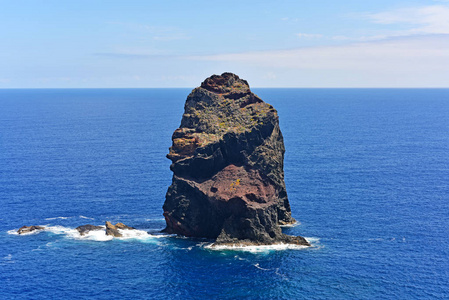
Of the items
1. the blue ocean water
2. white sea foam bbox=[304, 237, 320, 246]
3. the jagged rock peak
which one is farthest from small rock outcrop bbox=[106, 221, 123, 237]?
white sea foam bbox=[304, 237, 320, 246]

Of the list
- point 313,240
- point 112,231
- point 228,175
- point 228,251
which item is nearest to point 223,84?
point 228,175

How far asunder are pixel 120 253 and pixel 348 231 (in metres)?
46.8

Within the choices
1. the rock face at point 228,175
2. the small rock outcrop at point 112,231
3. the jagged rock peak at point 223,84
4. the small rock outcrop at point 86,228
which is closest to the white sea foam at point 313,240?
the rock face at point 228,175

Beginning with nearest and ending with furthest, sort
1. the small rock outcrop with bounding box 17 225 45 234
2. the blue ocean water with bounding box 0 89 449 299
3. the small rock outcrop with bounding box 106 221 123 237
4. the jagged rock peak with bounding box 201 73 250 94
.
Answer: the blue ocean water with bounding box 0 89 449 299 → the small rock outcrop with bounding box 106 221 123 237 → the small rock outcrop with bounding box 17 225 45 234 → the jagged rock peak with bounding box 201 73 250 94

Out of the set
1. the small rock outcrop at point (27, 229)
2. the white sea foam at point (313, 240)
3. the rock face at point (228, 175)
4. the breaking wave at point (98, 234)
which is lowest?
the breaking wave at point (98, 234)

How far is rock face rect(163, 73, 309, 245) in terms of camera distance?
97500 mm

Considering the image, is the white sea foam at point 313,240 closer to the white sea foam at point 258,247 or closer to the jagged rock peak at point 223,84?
the white sea foam at point 258,247

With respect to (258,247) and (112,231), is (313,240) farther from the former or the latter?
(112,231)

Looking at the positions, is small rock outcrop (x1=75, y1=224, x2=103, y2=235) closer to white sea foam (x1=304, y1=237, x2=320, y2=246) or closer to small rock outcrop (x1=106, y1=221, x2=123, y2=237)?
small rock outcrop (x1=106, y1=221, x2=123, y2=237)

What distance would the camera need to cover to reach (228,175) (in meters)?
102

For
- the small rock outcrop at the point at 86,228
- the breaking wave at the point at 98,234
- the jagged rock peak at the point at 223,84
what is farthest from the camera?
the jagged rock peak at the point at 223,84

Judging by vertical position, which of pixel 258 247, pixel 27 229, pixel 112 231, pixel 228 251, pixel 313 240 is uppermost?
pixel 313 240

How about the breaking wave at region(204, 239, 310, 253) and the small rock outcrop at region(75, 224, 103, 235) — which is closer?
the breaking wave at region(204, 239, 310, 253)

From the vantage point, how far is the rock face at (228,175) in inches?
3839
